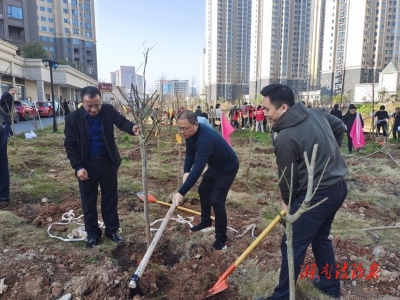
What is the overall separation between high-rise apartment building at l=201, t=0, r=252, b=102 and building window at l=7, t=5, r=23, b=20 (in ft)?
94.3

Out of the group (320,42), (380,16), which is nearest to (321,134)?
(380,16)

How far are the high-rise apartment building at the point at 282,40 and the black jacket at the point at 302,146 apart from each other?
6037 cm

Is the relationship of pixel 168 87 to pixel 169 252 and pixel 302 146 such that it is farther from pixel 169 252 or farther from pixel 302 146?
pixel 302 146

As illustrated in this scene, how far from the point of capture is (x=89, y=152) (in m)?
3.07

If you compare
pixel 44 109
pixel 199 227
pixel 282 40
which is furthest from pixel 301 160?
pixel 282 40

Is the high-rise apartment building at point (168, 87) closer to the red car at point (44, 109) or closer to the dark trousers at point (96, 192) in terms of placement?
the dark trousers at point (96, 192)

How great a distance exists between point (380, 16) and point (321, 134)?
235ft

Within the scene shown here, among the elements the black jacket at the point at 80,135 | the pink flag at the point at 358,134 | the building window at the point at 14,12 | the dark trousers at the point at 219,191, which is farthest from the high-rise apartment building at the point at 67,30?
the dark trousers at the point at 219,191

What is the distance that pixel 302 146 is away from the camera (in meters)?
1.89

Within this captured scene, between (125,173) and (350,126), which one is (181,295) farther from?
(350,126)

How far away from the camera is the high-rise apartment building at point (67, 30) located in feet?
211

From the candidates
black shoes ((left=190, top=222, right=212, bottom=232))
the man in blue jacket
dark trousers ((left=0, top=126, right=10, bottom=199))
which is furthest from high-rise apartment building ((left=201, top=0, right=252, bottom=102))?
the man in blue jacket

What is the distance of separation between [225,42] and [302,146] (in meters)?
61.5

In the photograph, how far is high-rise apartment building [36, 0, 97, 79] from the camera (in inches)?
2530
